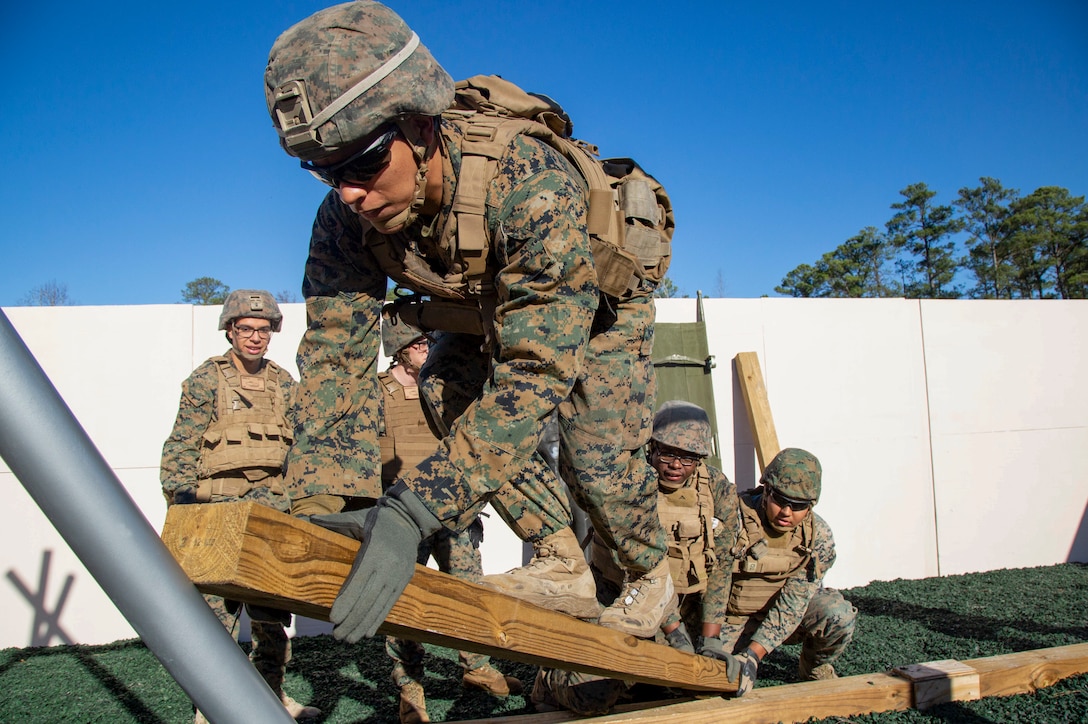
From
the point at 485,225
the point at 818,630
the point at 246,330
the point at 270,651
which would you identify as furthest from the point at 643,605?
the point at 246,330

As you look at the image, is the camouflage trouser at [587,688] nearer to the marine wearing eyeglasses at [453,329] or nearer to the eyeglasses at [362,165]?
the marine wearing eyeglasses at [453,329]

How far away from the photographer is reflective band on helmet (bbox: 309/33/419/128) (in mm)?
1707

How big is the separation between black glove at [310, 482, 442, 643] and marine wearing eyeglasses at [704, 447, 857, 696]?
3375 millimetres

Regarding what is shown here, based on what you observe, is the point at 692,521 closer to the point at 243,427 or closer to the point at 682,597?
the point at 682,597

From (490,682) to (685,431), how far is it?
1.88 meters

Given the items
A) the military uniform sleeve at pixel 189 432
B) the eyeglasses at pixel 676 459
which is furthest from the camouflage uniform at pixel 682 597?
the military uniform sleeve at pixel 189 432

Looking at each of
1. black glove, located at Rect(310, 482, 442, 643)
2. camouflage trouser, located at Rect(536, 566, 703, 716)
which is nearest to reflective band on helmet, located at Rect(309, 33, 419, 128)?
black glove, located at Rect(310, 482, 442, 643)

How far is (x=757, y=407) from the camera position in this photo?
22.5 feet

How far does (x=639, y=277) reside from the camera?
2.50 meters

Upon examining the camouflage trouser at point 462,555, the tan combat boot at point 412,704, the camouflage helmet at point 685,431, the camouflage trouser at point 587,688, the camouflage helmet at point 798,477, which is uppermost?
the camouflage helmet at point 685,431

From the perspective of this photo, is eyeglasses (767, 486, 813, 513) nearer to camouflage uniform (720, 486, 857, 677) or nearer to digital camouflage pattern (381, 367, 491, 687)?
camouflage uniform (720, 486, 857, 677)

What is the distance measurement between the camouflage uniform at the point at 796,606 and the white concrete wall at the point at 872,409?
225cm

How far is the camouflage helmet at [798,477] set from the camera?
4492mm

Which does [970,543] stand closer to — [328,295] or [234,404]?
[234,404]
